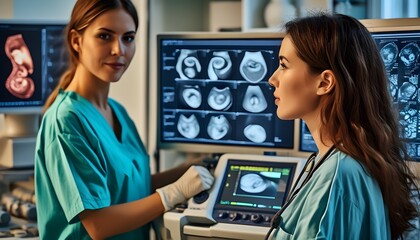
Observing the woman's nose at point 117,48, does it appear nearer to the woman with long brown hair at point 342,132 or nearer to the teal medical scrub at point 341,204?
the woman with long brown hair at point 342,132

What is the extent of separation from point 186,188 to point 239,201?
148 millimetres

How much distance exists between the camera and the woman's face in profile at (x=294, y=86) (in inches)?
59.5

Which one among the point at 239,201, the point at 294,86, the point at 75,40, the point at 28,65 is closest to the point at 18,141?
the point at 28,65

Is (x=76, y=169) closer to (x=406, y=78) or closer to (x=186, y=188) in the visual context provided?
(x=186, y=188)

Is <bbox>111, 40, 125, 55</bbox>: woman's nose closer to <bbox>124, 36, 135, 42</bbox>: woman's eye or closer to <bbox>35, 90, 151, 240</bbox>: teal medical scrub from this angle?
<bbox>124, 36, 135, 42</bbox>: woman's eye

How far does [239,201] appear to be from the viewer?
1945mm

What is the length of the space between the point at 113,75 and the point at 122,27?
13 cm

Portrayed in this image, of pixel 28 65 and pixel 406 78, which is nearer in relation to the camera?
pixel 406 78

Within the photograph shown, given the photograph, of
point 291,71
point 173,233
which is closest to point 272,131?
point 173,233

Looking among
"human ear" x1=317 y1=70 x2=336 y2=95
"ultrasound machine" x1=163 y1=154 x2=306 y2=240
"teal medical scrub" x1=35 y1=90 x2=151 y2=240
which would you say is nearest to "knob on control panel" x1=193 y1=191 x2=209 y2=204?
"ultrasound machine" x1=163 y1=154 x2=306 y2=240

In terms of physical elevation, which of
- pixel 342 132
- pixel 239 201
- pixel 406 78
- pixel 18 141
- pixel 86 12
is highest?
pixel 86 12

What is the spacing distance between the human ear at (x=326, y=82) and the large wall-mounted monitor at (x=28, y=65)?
123 centimetres

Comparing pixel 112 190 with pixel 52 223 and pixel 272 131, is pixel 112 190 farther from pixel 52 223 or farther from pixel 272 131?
pixel 272 131

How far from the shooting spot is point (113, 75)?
199cm
